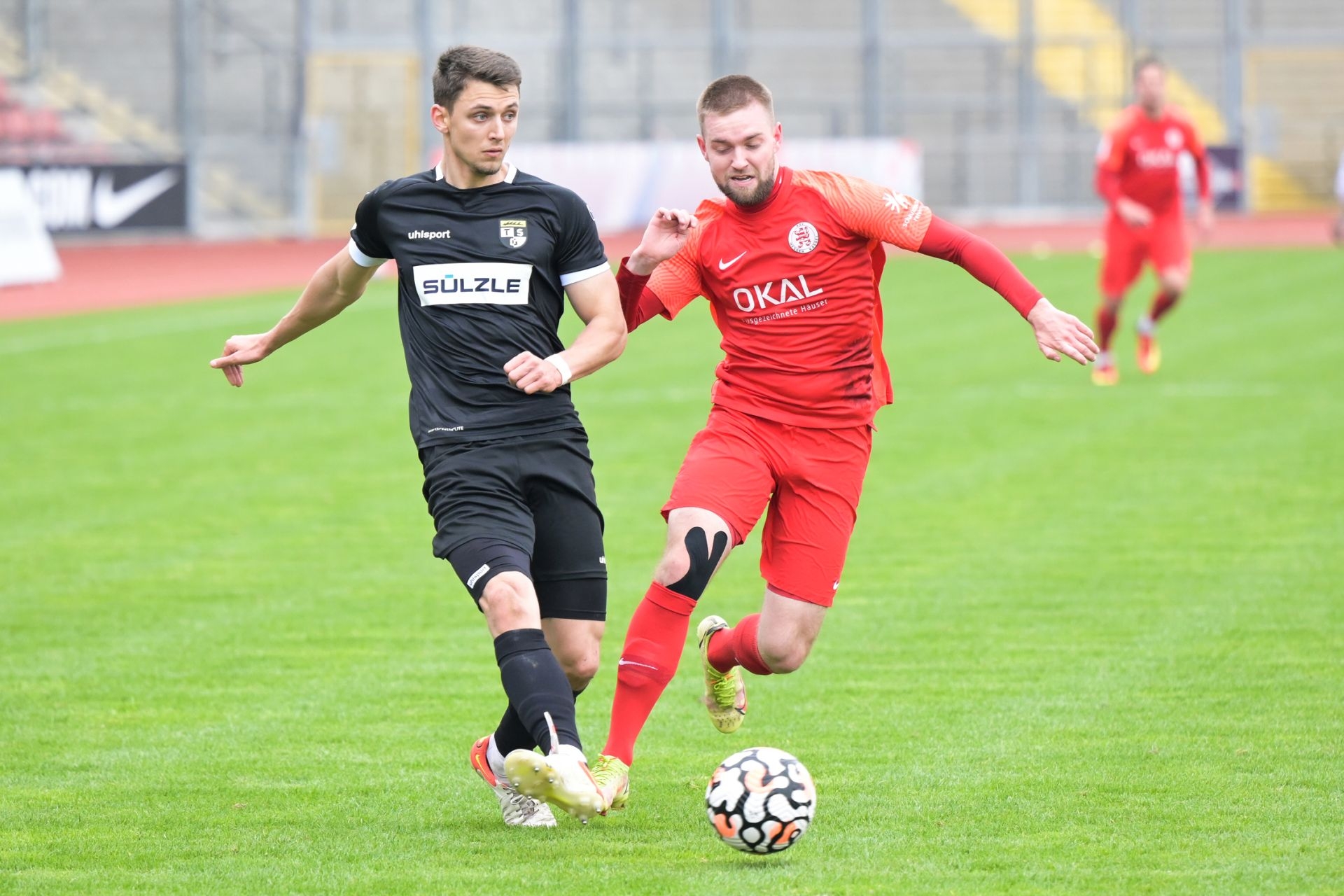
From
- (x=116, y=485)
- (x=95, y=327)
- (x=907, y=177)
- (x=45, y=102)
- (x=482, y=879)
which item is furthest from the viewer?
(x=45, y=102)

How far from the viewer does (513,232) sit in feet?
18.1

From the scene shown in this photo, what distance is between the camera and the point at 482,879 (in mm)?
5000

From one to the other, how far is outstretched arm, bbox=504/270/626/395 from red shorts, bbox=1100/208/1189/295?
1141 centimetres

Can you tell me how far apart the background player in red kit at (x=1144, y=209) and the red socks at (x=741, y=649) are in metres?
10.5

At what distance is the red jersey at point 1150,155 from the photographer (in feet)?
54.0

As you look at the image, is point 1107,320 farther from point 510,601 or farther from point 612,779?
point 510,601

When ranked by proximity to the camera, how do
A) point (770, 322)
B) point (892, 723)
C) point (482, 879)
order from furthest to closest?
point (892, 723), point (770, 322), point (482, 879)

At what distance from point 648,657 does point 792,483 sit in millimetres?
811

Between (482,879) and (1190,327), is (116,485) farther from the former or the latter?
(1190,327)

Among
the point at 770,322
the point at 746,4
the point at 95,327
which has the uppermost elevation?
the point at 746,4

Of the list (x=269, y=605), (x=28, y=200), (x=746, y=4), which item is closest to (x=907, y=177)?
(x=746, y=4)

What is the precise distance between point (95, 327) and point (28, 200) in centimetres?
424

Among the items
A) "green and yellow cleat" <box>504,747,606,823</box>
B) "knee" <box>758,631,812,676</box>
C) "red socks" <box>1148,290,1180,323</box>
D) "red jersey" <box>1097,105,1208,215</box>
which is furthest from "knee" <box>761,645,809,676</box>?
"red jersey" <box>1097,105,1208,215</box>

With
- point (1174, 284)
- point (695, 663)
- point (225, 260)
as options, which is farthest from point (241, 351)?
point (225, 260)
